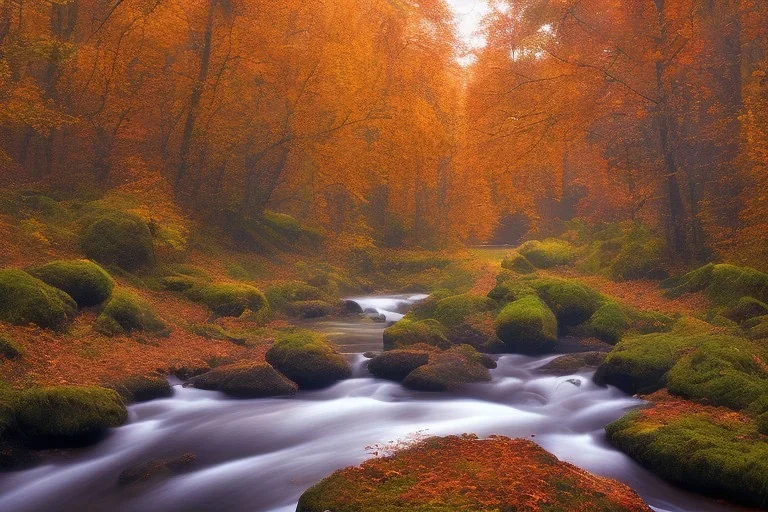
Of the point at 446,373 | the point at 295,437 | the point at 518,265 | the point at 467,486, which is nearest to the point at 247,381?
the point at 295,437

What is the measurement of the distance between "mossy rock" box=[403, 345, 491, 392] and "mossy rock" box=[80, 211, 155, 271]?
302 inches

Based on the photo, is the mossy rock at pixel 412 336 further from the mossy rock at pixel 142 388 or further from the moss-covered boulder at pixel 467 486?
the moss-covered boulder at pixel 467 486

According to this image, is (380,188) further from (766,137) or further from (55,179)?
(766,137)

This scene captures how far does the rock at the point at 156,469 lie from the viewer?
21.6 feet

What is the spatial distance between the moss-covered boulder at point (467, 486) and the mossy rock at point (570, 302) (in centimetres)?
816

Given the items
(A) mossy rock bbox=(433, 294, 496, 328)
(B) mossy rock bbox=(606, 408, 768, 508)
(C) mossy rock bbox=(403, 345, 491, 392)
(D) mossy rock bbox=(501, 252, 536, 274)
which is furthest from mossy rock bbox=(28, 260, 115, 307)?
(D) mossy rock bbox=(501, 252, 536, 274)

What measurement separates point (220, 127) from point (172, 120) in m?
1.57

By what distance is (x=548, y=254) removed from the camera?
2519 centimetres

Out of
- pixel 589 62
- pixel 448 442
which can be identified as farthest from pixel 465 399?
pixel 589 62

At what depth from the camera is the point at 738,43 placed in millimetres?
16875

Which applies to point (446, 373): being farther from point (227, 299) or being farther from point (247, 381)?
point (227, 299)

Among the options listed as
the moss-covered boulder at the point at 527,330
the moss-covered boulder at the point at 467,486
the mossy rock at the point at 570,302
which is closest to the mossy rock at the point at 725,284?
the mossy rock at the point at 570,302

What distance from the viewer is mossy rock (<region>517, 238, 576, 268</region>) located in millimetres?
24859

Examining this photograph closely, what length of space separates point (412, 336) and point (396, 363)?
1.72 meters
